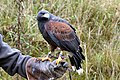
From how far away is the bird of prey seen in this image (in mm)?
2363

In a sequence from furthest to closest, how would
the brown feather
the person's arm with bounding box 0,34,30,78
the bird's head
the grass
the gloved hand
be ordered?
the grass, the brown feather, the bird's head, the person's arm with bounding box 0,34,30,78, the gloved hand

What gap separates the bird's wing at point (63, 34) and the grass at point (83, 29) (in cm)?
70

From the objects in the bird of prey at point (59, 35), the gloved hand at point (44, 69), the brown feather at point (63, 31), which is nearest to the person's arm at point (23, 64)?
the gloved hand at point (44, 69)

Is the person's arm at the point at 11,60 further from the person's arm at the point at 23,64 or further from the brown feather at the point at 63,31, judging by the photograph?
the brown feather at the point at 63,31

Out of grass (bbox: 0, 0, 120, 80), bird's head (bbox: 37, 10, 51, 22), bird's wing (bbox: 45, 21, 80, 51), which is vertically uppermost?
bird's head (bbox: 37, 10, 51, 22)

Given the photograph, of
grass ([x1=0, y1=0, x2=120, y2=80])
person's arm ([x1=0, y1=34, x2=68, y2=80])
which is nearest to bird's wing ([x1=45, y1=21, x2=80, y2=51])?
person's arm ([x1=0, y1=34, x2=68, y2=80])

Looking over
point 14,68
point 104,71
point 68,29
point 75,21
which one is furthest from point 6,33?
point 14,68

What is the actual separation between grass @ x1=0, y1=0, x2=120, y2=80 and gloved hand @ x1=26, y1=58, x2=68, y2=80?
39.2 inches

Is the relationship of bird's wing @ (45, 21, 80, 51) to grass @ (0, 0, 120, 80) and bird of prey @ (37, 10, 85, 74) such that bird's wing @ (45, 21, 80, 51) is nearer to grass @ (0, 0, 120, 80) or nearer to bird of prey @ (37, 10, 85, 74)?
bird of prey @ (37, 10, 85, 74)

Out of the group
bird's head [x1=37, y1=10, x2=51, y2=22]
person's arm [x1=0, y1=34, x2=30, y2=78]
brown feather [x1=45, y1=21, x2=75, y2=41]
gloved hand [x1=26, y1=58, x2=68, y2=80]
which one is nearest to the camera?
gloved hand [x1=26, y1=58, x2=68, y2=80]

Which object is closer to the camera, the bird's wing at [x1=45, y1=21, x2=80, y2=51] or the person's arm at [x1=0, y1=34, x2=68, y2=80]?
the person's arm at [x1=0, y1=34, x2=68, y2=80]

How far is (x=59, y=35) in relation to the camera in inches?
96.3

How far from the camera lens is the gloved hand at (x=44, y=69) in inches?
76.9

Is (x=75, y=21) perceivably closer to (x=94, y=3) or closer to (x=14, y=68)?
(x=94, y=3)
